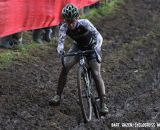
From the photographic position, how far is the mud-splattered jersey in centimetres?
885

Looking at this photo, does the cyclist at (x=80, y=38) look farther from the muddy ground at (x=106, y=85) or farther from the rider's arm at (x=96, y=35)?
the muddy ground at (x=106, y=85)

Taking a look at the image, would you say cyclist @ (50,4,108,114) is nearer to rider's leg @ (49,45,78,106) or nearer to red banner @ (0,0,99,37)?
rider's leg @ (49,45,78,106)

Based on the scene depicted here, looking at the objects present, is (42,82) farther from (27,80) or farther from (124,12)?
(124,12)

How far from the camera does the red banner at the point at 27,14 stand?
11.5 m

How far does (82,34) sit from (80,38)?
3.5 inches

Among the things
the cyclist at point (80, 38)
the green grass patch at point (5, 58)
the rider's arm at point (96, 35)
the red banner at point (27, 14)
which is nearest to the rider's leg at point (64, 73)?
the cyclist at point (80, 38)

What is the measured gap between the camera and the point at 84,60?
9.01 m

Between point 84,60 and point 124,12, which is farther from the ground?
point 84,60

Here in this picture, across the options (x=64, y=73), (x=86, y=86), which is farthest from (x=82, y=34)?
(x=86, y=86)

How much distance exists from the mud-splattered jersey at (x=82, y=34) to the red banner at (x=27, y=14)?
276 cm

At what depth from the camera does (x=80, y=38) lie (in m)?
9.02

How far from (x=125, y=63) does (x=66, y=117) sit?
474 centimetres

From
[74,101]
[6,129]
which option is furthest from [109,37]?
[6,129]

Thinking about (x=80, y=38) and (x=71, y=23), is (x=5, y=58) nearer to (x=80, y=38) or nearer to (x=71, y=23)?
(x=80, y=38)
